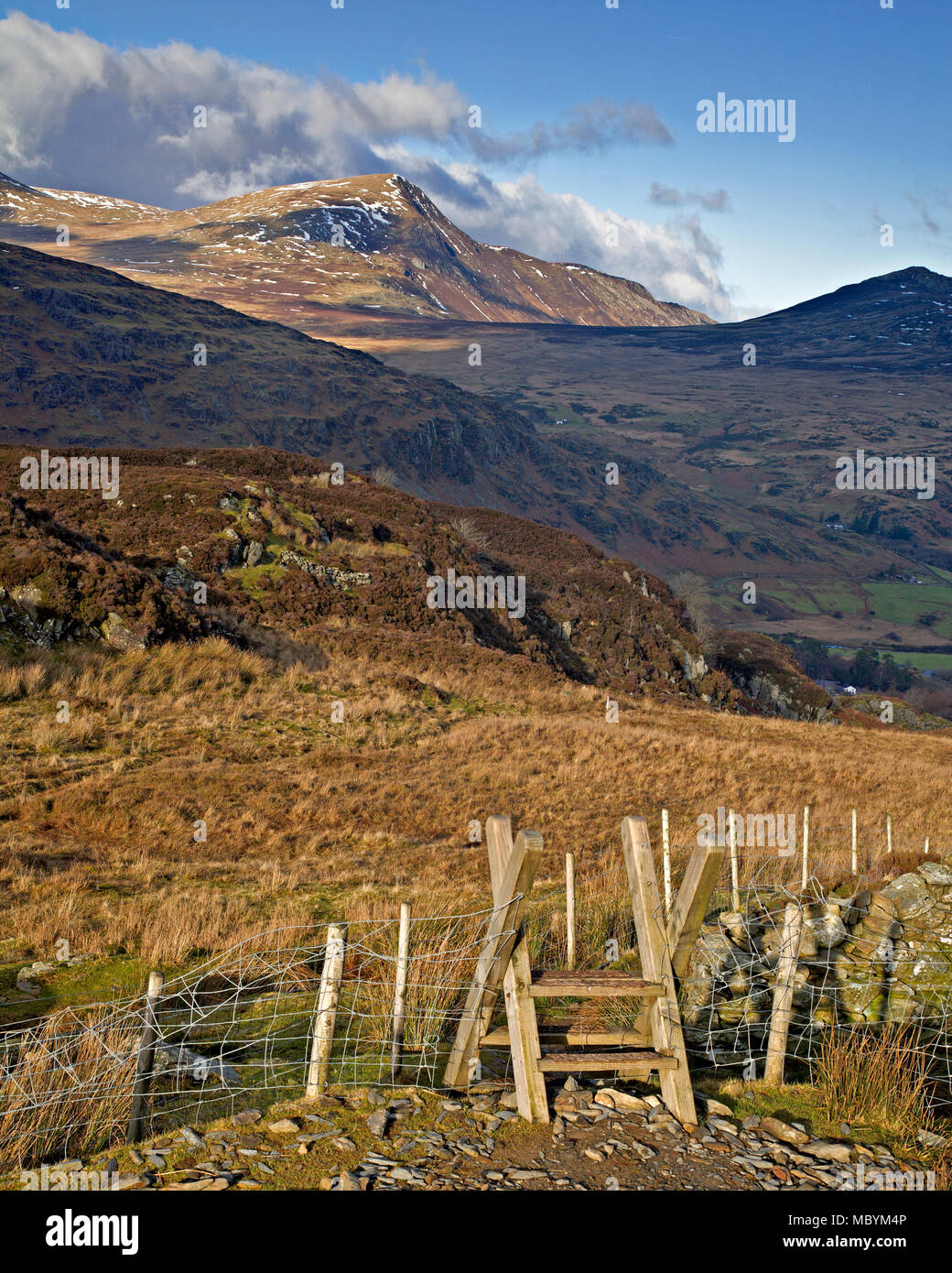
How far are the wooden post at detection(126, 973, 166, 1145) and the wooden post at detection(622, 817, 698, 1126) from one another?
128 inches

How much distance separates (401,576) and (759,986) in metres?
24.0

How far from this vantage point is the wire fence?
5918 millimetres

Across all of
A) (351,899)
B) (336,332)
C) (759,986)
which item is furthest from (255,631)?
(336,332)

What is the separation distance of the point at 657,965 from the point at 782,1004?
1.20 metres

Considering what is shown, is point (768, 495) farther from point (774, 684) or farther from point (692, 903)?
point (692, 903)

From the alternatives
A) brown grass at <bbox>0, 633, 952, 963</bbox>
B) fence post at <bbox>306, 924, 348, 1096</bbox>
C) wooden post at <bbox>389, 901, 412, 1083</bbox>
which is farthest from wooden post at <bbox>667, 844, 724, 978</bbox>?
brown grass at <bbox>0, 633, 952, 963</bbox>

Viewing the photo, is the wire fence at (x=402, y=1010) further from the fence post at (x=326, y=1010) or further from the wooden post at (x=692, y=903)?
the wooden post at (x=692, y=903)

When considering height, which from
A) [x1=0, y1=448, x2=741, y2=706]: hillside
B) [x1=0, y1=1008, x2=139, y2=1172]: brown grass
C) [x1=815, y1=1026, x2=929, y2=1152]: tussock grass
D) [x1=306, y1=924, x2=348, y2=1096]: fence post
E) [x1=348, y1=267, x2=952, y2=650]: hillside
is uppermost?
[x1=348, y1=267, x2=952, y2=650]: hillside

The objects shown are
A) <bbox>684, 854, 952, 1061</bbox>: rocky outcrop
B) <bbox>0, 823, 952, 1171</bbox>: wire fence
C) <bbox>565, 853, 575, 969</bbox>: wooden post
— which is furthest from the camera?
<bbox>565, 853, 575, 969</bbox>: wooden post

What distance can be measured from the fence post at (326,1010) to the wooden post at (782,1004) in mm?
A: 3277

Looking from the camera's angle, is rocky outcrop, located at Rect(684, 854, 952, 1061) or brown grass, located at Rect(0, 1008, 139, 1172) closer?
brown grass, located at Rect(0, 1008, 139, 1172)

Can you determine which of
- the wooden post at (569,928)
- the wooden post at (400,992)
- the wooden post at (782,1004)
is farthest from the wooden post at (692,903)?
the wooden post at (569,928)

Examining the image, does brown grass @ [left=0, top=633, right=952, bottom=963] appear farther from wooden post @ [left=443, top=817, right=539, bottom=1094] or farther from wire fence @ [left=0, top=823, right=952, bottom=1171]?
wooden post @ [left=443, top=817, right=539, bottom=1094]

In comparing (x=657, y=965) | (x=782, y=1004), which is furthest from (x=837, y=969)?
(x=657, y=965)
